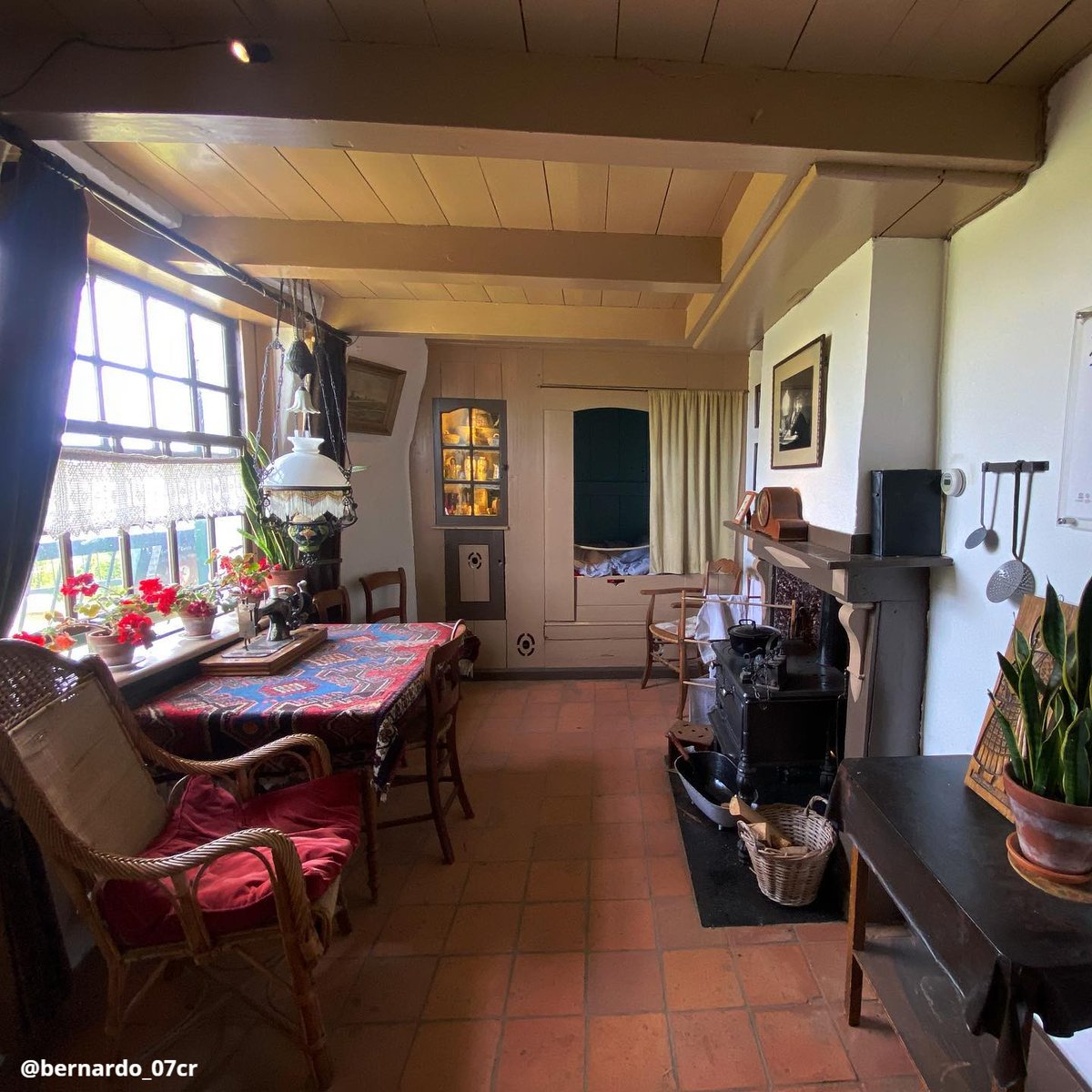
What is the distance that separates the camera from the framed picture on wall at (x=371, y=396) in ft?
10.0

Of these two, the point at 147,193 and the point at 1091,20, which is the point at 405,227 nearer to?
the point at 147,193

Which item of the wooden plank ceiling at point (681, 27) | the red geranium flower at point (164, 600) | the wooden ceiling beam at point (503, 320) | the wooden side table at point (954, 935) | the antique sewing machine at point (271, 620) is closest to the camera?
the wooden side table at point (954, 935)

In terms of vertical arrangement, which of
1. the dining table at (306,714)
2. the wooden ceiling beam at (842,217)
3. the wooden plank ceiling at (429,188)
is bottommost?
the dining table at (306,714)

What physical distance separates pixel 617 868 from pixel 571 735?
1.06 metres

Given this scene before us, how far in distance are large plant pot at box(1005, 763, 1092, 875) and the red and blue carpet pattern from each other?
152 centimetres

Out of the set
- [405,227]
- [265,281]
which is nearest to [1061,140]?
[405,227]

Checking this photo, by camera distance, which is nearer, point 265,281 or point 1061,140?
point 1061,140

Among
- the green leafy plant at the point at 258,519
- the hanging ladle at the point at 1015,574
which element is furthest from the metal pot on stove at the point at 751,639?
the green leafy plant at the point at 258,519

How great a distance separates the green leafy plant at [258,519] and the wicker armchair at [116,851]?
3.86ft

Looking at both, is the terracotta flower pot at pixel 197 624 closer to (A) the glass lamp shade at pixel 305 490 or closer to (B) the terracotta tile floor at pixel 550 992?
(A) the glass lamp shade at pixel 305 490

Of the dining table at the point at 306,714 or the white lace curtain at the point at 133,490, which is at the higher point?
the white lace curtain at the point at 133,490

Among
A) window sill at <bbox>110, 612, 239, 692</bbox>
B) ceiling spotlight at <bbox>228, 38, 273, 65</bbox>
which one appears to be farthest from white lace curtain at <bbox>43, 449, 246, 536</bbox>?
ceiling spotlight at <bbox>228, 38, 273, 65</bbox>

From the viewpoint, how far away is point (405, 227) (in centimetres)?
200

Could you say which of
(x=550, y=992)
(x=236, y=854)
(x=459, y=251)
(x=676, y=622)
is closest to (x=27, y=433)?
(x=236, y=854)
